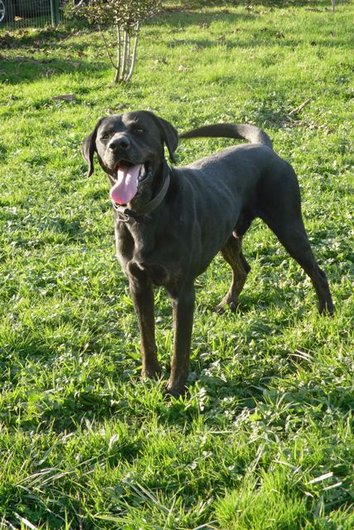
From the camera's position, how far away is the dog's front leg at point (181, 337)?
11.1 feet

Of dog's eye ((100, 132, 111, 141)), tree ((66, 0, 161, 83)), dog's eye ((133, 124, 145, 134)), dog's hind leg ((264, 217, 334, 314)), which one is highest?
tree ((66, 0, 161, 83))

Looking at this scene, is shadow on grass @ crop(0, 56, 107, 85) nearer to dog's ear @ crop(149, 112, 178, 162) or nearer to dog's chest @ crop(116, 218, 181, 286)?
dog's ear @ crop(149, 112, 178, 162)

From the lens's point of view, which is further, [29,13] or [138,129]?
[29,13]

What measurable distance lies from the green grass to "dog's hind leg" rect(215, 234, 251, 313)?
11 centimetres

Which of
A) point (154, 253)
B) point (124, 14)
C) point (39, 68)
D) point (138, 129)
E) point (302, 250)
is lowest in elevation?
point (302, 250)

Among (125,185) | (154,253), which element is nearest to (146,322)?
(154,253)

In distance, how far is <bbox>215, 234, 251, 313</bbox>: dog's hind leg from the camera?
4371 millimetres

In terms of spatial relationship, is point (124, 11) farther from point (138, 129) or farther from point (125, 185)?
point (125, 185)

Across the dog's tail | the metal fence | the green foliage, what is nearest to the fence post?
the metal fence

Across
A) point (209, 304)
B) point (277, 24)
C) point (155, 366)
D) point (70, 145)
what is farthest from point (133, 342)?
point (277, 24)

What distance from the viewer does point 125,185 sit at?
3.10 m

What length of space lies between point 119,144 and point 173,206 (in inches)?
18.4

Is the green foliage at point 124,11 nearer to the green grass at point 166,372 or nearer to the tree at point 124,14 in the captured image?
the tree at point 124,14

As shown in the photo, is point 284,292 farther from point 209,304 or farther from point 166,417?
point 166,417
